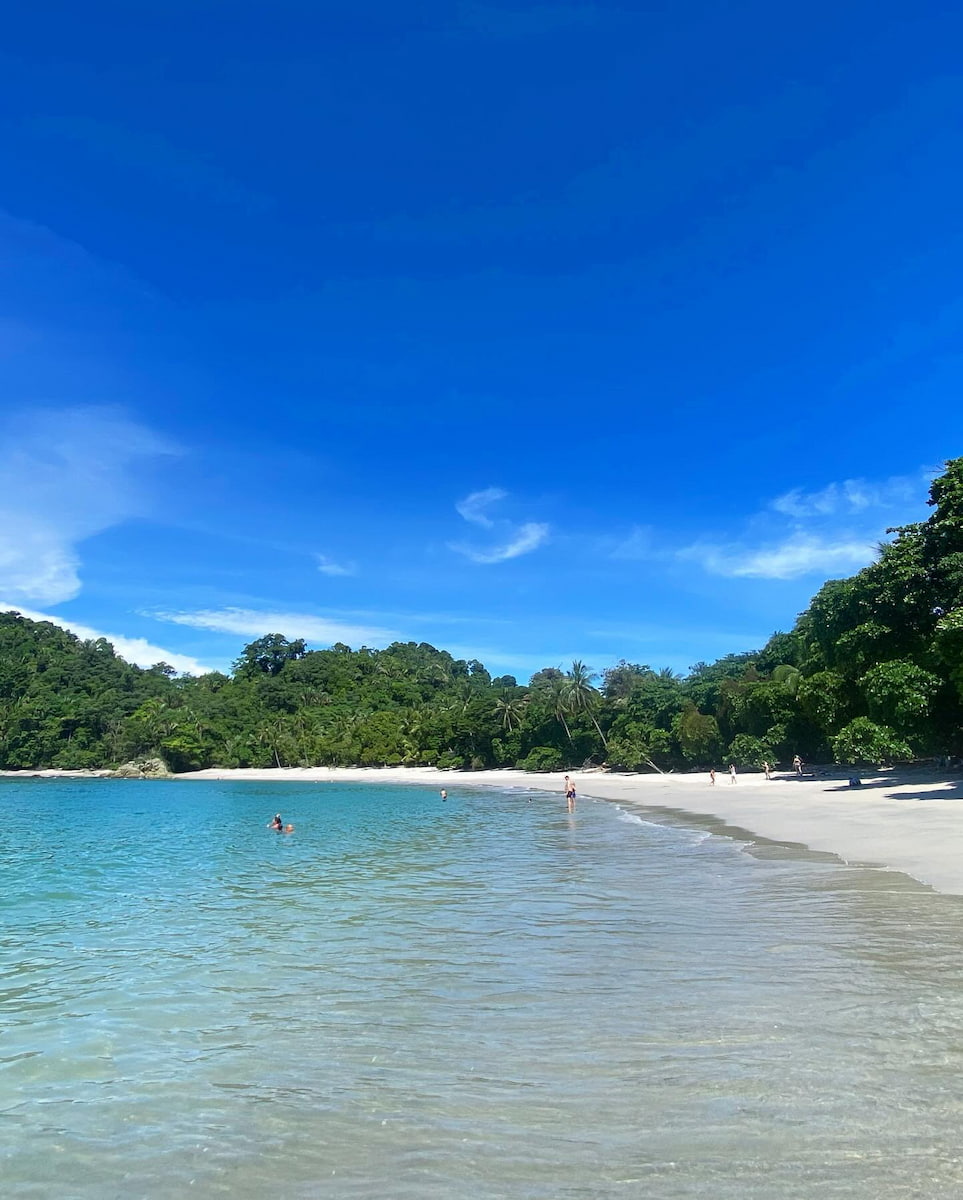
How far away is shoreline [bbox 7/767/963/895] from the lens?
16.4m

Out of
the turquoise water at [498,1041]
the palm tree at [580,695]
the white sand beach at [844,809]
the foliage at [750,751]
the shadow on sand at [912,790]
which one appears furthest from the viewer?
the palm tree at [580,695]

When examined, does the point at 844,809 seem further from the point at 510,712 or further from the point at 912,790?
the point at 510,712

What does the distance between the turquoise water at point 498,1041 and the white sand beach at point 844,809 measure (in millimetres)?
1845

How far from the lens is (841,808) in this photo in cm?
2641

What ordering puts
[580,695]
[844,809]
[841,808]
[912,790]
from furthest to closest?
[580,695] → [912,790] → [841,808] → [844,809]

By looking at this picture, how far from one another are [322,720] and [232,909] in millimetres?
101990

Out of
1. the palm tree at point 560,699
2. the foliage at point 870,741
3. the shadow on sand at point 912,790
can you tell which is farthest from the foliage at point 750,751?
the palm tree at point 560,699

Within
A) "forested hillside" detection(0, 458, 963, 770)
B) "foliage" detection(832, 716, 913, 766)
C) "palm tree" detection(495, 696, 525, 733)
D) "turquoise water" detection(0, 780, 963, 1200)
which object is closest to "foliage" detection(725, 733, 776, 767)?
"forested hillside" detection(0, 458, 963, 770)

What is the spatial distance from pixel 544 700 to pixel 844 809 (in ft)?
190

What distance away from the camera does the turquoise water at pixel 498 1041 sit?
499 cm

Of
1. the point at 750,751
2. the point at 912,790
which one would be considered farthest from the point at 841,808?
the point at 750,751

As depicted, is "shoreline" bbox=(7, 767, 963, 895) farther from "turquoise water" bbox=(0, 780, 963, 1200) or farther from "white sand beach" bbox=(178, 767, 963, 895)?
"turquoise water" bbox=(0, 780, 963, 1200)

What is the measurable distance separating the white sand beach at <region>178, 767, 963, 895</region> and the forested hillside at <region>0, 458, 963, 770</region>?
2480 mm

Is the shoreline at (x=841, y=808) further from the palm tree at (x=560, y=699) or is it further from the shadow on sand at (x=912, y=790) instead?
the palm tree at (x=560, y=699)
